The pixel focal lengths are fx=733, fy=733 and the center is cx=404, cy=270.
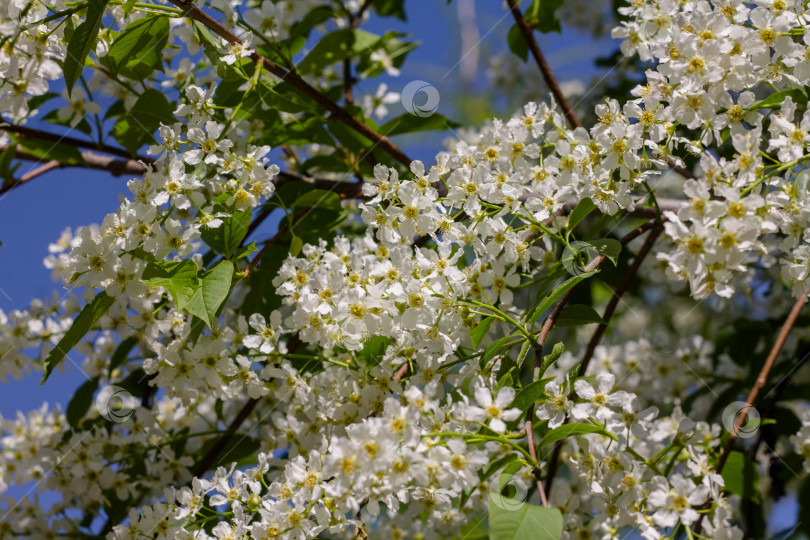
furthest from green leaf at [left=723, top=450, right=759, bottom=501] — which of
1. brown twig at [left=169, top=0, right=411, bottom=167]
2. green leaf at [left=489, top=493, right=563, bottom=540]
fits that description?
brown twig at [left=169, top=0, right=411, bottom=167]

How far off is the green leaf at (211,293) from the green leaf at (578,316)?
65cm

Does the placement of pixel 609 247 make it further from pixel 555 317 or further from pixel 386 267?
pixel 386 267

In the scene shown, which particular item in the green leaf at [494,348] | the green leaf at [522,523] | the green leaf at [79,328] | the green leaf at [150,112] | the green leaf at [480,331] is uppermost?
the green leaf at [150,112]

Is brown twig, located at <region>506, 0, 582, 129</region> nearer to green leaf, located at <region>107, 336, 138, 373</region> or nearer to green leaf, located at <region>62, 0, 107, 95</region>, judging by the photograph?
green leaf, located at <region>62, 0, 107, 95</region>

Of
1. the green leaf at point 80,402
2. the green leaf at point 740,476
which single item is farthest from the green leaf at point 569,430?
the green leaf at point 80,402

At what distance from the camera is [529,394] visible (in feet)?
4.22

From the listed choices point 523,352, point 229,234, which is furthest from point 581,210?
point 229,234

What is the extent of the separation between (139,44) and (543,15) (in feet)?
4.30

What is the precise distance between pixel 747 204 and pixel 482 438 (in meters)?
0.56

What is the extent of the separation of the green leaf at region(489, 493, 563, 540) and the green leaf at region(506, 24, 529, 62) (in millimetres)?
1644

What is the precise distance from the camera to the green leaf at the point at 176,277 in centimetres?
136

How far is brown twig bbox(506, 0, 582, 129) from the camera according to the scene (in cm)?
205

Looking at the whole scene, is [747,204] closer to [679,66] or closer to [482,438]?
[679,66]

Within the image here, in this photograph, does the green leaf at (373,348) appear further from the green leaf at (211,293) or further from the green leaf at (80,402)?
the green leaf at (80,402)
